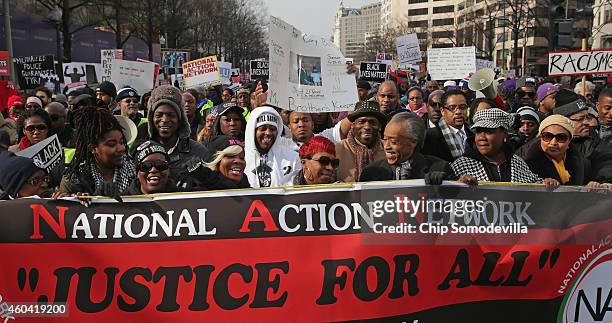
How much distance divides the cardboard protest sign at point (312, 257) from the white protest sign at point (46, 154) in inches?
39.4

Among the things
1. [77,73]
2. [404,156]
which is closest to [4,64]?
[77,73]

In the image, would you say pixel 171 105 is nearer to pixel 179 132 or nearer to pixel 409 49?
pixel 179 132

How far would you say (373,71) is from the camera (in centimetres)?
1355

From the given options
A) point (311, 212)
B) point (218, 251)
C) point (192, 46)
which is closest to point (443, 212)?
point (311, 212)

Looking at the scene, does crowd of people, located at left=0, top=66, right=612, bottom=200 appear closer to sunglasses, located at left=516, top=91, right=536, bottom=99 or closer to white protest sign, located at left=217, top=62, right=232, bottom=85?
sunglasses, located at left=516, top=91, right=536, bottom=99

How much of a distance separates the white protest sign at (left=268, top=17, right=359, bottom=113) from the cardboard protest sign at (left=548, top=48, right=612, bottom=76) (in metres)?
5.95

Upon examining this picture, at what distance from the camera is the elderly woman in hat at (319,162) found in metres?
3.93

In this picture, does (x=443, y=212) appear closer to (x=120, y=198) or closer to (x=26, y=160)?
(x=120, y=198)

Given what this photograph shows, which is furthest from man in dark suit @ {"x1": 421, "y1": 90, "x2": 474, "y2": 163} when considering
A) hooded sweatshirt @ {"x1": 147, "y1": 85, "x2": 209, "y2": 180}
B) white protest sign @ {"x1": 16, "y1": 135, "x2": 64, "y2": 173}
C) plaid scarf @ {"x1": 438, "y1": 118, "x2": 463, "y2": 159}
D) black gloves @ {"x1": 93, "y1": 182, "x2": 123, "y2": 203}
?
white protest sign @ {"x1": 16, "y1": 135, "x2": 64, "y2": 173}

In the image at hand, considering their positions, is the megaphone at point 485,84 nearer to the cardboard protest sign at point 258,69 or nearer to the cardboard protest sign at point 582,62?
the cardboard protest sign at point 582,62

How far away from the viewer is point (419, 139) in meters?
4.05

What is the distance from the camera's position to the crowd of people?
3930 mm

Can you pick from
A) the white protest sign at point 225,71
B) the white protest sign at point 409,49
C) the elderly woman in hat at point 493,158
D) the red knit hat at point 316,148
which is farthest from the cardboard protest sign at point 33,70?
the elderly woman in hat at point 493,158

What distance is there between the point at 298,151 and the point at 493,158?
1542 mm
